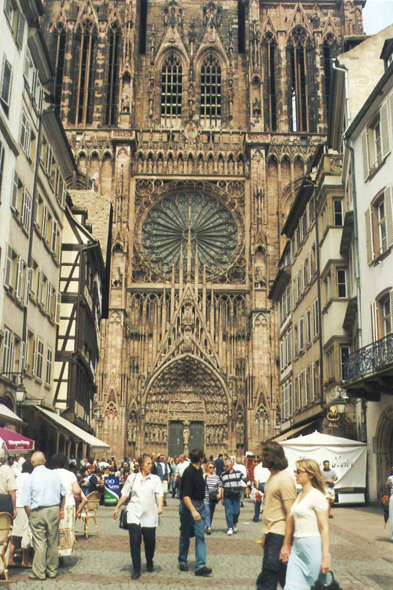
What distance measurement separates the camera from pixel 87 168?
185 ft

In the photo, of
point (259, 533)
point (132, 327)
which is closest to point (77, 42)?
point (132, 327)

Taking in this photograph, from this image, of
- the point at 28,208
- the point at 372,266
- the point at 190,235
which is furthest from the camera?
the point at 190,235

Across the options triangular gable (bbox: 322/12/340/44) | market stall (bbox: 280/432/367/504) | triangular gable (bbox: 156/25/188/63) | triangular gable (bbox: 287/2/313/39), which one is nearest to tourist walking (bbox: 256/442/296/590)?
market stall (bbox: 280/432/367/504)

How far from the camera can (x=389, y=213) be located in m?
21.4

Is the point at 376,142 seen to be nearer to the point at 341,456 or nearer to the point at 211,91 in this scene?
the point at 341,456

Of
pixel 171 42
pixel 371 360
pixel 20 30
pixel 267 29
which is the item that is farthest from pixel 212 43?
pixel 371 360

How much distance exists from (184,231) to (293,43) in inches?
713

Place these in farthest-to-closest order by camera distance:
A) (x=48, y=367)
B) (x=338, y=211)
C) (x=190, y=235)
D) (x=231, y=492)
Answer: (x=190, y=235), (x=48, y=367), (x=338, y=211), (x=231, y=492)

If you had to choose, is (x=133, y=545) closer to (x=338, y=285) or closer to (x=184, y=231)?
(x=338, y=285)

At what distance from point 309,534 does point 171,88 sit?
189 ft

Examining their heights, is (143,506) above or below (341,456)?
below

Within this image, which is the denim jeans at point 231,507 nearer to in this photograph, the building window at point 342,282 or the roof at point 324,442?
the roof at point 324,442

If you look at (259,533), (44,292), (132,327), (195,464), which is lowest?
(259,533)

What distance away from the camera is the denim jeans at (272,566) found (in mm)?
7254
